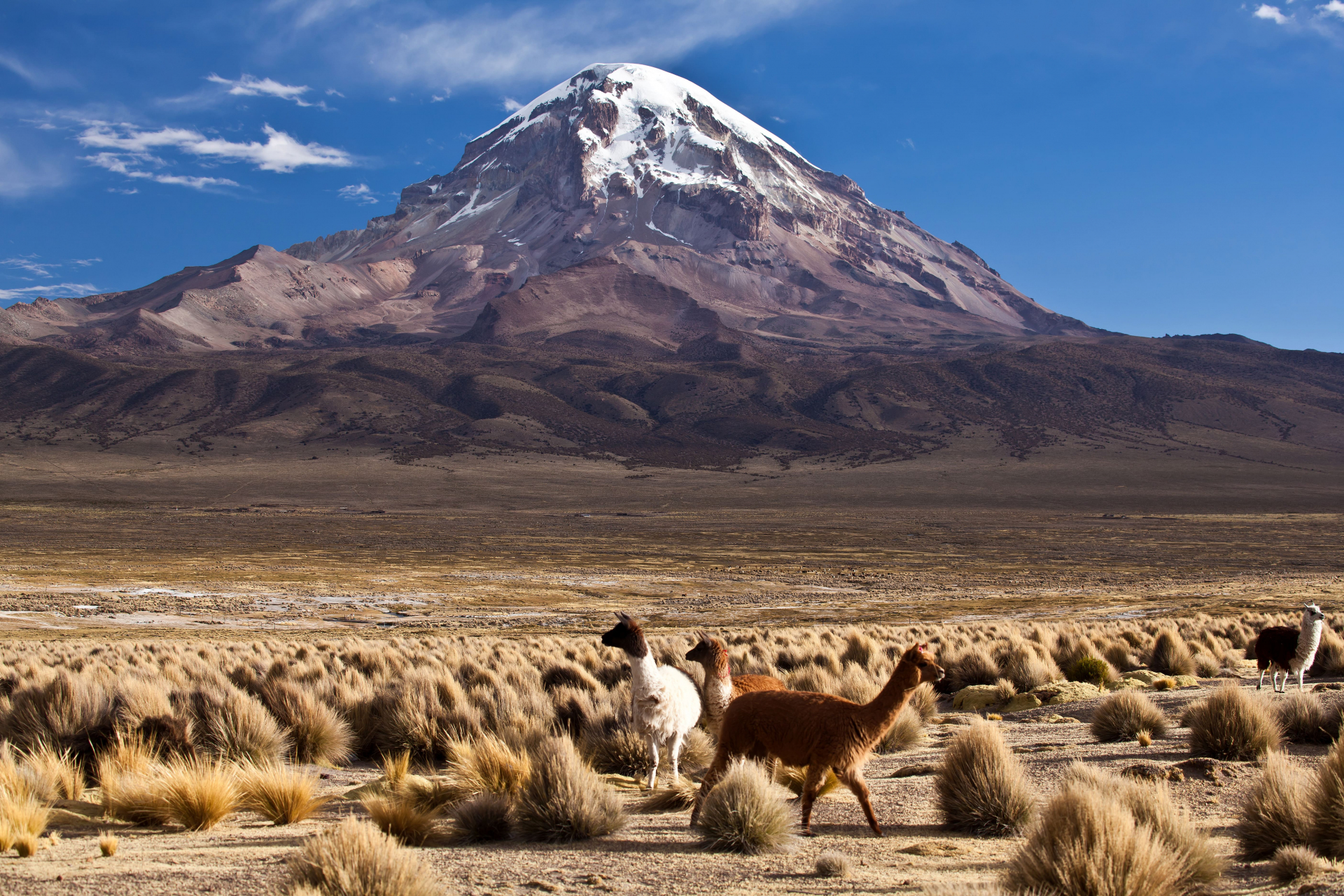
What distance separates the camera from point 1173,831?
16.6ft

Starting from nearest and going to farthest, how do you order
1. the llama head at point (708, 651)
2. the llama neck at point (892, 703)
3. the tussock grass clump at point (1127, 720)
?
the llama neck at point (892, 703), the llama head at point (708, 651), the tussock grass clump at point (1127, 720)

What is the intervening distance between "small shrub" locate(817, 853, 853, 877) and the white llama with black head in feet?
28.6

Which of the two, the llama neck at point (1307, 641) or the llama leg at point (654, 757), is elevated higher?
the llama neck at point (1307, 641)

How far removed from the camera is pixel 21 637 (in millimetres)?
25562

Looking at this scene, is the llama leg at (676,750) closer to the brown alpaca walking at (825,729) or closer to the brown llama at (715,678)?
the brown llama at (715,678)

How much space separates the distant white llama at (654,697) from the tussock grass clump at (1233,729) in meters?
4.75

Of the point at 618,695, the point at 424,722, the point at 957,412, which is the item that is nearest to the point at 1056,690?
the point at 618,695

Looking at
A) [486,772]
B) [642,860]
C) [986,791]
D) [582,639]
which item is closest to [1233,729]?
[986,791]

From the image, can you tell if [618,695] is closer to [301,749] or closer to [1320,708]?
[301,749]

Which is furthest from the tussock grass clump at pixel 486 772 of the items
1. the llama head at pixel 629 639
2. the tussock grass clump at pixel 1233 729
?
the tussock grass clump at pixel 1233 729

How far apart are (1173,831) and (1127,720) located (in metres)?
5.40

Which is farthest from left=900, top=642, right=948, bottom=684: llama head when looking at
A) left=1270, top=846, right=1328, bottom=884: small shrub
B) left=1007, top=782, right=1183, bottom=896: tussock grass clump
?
left=1270, top=846, right=1328, bottom=884: small shrub

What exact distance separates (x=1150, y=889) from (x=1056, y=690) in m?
10.1

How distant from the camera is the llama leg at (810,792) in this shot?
249 inches
